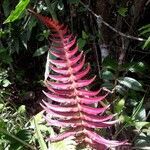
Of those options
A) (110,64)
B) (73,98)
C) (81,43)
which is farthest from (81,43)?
(73,98)

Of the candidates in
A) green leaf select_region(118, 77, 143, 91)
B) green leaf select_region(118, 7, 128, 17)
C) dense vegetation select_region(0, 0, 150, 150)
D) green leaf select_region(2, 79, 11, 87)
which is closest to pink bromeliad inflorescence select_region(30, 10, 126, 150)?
dense vegetation select_region(0, 0, 150, 150)

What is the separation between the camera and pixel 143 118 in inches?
55.9

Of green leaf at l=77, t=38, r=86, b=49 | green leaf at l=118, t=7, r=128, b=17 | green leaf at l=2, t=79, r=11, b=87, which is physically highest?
green leaf at l=118, t=7, r=128, b=17

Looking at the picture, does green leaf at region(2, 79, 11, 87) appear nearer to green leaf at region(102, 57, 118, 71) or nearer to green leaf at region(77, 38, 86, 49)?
green leaf at region(77, 38, 86, 49)

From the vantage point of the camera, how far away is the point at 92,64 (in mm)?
1903

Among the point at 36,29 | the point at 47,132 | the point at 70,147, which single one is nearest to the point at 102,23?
the point at 36,29

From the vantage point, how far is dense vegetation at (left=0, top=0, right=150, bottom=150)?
4.63 ft

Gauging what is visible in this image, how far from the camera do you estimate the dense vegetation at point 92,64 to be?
1.41 metres

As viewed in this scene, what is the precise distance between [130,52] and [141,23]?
138mm

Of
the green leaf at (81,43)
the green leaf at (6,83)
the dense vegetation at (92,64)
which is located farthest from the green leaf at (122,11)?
the green leaf at (6,83)

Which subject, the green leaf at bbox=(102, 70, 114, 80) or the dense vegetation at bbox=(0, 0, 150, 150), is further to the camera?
the green leaf at bbox=(102, 70, 114, 80)

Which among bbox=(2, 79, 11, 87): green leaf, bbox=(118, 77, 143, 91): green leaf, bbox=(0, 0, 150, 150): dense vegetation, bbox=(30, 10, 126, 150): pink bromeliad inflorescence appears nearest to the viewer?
bbox=(30, 10, 126, 150): pink bromeliad inflorescence

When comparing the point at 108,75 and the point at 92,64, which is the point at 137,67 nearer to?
the point at 108,75

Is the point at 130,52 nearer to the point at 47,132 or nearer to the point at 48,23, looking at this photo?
the point at 47,132
